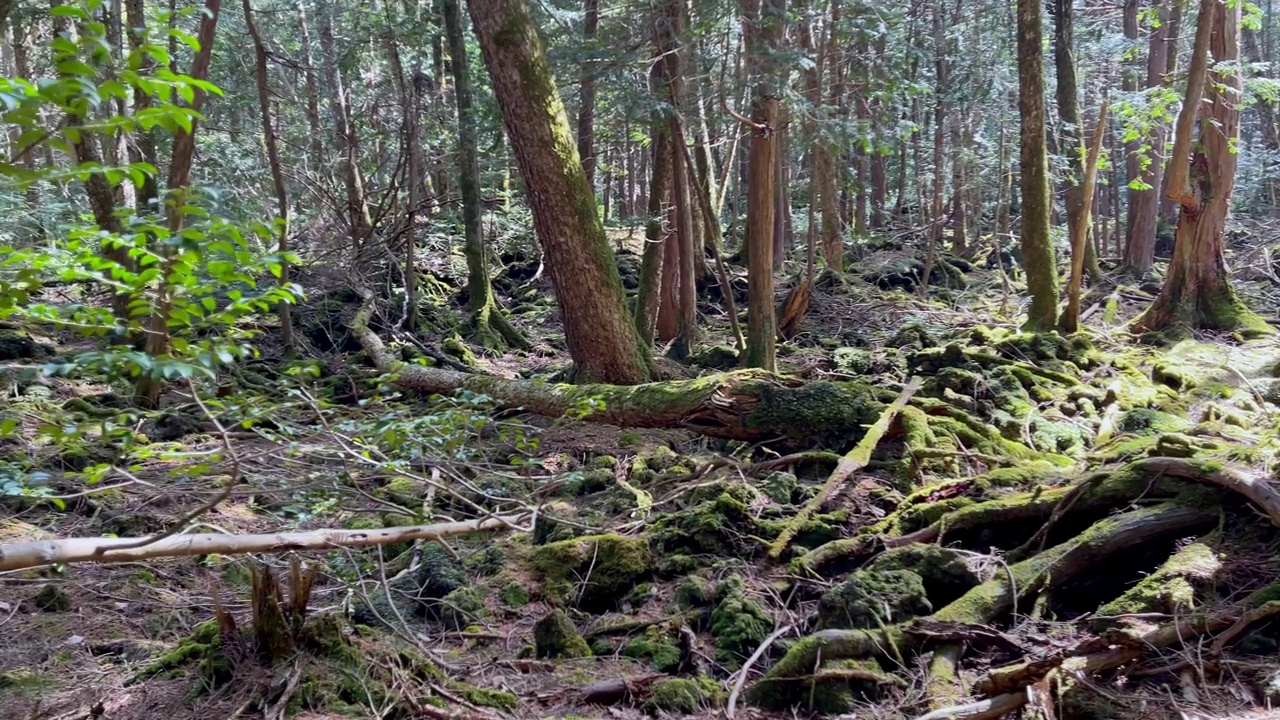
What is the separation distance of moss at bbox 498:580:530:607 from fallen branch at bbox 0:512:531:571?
1248 mm

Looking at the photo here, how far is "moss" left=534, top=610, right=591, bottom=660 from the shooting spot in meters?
4.34

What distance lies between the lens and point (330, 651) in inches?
134

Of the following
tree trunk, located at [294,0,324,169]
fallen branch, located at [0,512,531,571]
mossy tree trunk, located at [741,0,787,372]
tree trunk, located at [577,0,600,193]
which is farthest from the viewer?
tree trunk, located at [294,0,324,169]

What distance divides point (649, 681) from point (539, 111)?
5.53 meters

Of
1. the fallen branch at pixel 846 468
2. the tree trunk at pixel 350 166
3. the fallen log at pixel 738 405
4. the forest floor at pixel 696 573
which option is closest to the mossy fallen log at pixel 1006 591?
the forest floor at pixel 696 573

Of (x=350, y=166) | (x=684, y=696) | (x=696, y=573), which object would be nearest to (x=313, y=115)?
(x=350, y=166)

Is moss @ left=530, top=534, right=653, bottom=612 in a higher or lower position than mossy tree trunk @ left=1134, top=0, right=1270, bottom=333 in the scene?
lower

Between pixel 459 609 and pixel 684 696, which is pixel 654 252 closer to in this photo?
pixel 459 609

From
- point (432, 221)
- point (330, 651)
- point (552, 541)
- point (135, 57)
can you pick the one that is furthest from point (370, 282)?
point (135, 57)

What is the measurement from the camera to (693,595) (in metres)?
4.78

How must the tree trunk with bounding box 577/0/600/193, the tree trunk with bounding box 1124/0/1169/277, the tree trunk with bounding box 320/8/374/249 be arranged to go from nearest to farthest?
the tree trunk with bounding box 577/0/600/193
the tree trunk with bounding box 320/8/374/249
the tree trunk with bounding box 1124/0/1169/277

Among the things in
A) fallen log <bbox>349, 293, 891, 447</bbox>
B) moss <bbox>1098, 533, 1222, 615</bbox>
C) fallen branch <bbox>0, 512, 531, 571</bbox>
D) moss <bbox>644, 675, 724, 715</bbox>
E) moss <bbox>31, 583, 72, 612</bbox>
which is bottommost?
moss <bbox>644, 675, 724, 715</bbox>

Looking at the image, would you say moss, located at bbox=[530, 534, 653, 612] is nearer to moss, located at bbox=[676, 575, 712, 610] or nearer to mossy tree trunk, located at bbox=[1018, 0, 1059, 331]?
moss, located at bbox=[676, 575, 712, 610]

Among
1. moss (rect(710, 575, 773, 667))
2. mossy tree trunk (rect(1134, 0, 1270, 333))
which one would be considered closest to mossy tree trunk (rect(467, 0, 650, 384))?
moss (rect(710, 575, 773, 667))
